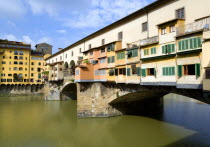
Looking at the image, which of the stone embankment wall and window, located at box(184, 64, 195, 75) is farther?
the stone embankment wall

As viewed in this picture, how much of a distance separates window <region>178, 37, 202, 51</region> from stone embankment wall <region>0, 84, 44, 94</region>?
59395mm

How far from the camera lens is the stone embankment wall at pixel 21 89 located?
56.3 metres

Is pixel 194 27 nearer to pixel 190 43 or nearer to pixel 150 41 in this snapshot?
pixel 190 43

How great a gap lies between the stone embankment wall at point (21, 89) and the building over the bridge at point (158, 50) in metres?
44.6

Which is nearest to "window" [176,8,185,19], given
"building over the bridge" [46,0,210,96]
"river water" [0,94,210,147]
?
"building over the bridge" [46,0,210,96]

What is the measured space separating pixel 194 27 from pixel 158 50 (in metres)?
3.51

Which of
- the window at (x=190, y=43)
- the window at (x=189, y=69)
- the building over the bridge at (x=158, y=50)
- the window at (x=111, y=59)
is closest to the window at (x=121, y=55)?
the building over the bridge at (x=158, y=50)

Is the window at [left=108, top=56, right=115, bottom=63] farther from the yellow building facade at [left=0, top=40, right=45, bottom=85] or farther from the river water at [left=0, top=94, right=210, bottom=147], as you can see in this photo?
Answer: the yellow building facade at [left=0, top=40, right=45, bottom=85]

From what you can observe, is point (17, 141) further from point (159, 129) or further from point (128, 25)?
point (128, 25)

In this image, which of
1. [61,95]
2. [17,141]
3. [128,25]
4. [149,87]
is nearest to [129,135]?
[149,87]

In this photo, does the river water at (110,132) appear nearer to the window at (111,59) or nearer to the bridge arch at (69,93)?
the window at (111,59)

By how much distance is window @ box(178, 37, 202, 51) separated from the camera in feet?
37.8

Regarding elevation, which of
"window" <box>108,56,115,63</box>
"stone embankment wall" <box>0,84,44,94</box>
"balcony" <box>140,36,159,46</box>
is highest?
"balcony" <box>140,36,159,46</box>

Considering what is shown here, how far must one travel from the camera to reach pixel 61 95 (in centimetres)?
4316
